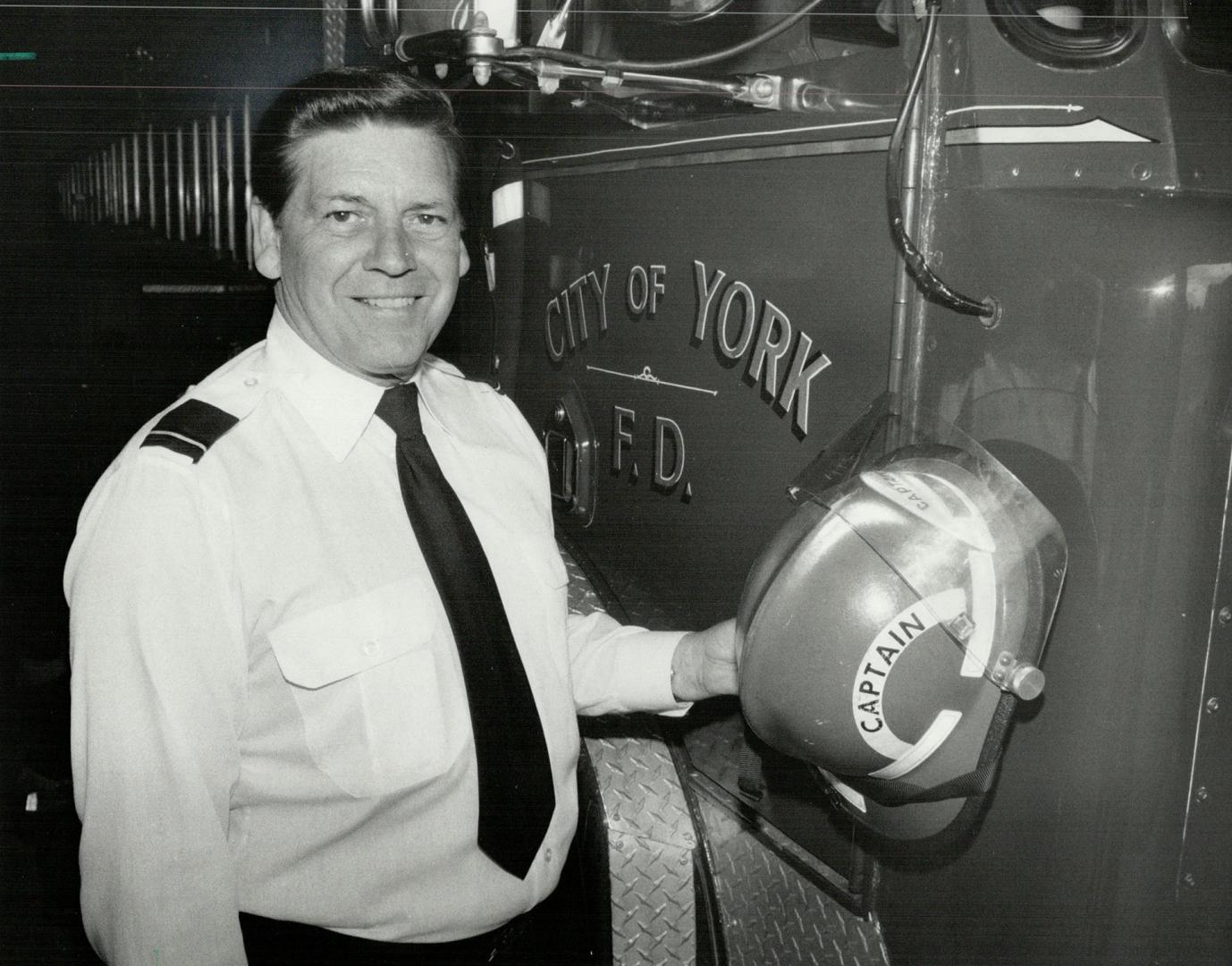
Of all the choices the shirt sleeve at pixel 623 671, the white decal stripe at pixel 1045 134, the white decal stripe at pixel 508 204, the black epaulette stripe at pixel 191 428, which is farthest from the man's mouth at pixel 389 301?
the white decal stripe at pixel 508 204

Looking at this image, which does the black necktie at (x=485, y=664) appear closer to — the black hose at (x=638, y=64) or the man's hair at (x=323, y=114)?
the man's hair at (x=323, y=114)

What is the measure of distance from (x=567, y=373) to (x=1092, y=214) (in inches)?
50.5

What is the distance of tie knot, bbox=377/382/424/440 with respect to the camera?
1578 mm

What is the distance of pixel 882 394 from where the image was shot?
Answer: 4.87 ft

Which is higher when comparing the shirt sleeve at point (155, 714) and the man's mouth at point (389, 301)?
the man's mouth at point (389, 301)

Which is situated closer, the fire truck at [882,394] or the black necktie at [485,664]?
the fire truck at [882,394]

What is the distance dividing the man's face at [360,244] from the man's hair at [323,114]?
1 centimetres

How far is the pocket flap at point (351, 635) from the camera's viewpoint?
1.38 metres

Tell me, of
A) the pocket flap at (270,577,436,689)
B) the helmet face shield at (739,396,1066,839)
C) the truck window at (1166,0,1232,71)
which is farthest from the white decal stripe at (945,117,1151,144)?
the pocket flap at (270,577,436,689)

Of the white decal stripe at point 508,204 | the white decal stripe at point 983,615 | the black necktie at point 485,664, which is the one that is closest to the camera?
the white decal stripe at point 983,615

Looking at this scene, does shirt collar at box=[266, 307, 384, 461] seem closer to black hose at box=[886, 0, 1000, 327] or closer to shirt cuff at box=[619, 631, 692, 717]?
shirt cuff at box=[619, 631, 692, 717]

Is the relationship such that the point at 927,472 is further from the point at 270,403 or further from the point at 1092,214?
the point at 270,403

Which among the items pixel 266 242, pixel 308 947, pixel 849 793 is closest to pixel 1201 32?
pixel 849 793

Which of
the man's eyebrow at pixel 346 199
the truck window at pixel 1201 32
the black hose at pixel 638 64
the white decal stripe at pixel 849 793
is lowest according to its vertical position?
the white decal stripe at pixel 849 793
